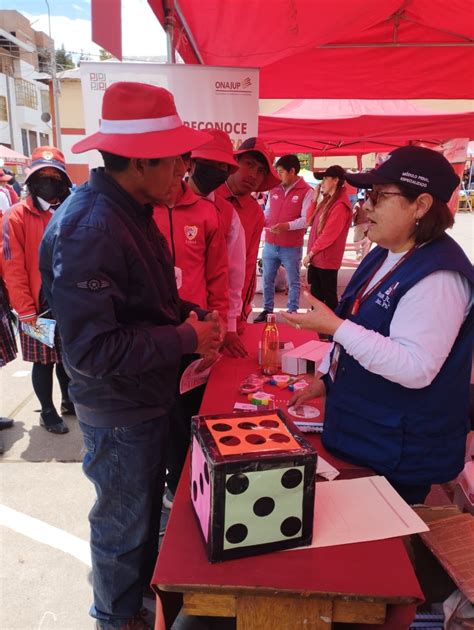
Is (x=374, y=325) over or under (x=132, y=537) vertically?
over

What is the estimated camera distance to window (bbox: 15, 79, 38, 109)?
1363 inches

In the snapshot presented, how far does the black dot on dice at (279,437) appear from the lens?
3.92ft

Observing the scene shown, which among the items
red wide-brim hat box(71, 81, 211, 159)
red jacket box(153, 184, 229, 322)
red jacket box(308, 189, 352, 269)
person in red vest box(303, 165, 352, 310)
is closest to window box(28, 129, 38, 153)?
person in red vest box(303, 165, 352, 310)

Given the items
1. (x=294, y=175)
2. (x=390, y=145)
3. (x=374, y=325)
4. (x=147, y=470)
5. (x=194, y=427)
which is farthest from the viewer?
(x=390, y=145)

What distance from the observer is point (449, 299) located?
4.49ft

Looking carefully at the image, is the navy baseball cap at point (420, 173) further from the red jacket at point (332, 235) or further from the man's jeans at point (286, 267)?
the man's jeans at point (286, 267)

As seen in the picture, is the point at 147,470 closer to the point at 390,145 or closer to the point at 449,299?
the point at 449,299

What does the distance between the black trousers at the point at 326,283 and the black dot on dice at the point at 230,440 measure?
5.20 metres

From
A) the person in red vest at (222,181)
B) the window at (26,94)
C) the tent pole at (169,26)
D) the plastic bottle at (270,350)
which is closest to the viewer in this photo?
the plastic bottle at (270,350)

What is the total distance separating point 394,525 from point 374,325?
564 mm

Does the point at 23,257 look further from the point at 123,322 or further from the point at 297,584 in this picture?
the point at 297,584

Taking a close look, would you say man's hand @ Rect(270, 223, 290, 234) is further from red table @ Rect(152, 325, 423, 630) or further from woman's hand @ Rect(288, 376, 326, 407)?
red table @ Rect(152, 325, 423, 630)

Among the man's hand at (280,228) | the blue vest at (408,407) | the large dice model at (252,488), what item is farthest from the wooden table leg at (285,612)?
the man's hand at (280,228)

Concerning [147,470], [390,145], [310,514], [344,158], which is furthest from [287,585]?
[344,158]
